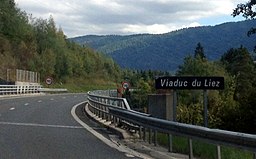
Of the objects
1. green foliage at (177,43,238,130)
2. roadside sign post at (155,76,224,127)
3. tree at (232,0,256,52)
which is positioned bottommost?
green foliage at (177,43,238,130)

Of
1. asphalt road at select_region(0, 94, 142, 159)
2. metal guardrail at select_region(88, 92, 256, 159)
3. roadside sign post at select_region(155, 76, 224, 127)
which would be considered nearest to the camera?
metal guardrail at select_region(88, 92, 256, 159)

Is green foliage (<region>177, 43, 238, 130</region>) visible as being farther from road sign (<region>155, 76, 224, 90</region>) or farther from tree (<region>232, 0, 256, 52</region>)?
road sign (<region>155, 76, 224, 90</region>)

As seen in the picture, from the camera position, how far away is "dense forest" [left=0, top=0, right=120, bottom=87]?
104 metres

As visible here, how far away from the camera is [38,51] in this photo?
124 m

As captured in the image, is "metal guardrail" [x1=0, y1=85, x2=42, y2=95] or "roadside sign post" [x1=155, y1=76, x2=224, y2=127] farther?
"metal guardrail" [x1=0, y1=85, x2=42, y2=95]

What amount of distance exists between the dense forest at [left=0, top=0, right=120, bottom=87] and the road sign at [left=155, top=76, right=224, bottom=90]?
70.9 m

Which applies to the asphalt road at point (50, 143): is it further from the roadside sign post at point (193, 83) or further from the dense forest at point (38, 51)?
the dense forest at point (38, 51)

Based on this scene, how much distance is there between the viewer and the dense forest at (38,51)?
104000 millimetres

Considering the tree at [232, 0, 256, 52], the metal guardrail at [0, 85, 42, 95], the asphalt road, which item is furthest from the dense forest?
the asphalt road

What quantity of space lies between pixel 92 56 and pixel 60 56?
1598 inches

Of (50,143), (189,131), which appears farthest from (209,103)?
(189,131)

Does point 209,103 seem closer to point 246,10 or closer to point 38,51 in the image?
point 246,10

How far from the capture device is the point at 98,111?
76.9 feet

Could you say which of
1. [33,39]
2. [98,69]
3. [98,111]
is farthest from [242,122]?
[98,69]
